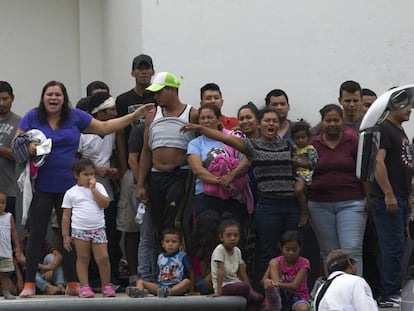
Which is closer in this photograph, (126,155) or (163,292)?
(163,292)

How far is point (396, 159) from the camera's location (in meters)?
13.2

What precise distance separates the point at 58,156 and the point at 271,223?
2206mm

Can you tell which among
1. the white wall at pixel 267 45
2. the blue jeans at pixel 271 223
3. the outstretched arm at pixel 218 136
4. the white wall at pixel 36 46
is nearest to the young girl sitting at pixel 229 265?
the blue jeans at pixel 271 223

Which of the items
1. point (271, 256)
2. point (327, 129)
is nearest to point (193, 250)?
point (271, 256)

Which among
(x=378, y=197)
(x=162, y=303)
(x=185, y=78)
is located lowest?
(x=162, y=303)

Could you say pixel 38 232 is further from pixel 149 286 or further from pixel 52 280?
pixel 149 286

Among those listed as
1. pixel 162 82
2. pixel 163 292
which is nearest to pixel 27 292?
pixel 163 292

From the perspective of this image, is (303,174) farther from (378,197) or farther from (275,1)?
(275,1)

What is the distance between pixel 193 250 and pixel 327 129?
71.9 inches

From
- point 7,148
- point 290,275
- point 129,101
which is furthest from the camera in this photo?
point 129,101

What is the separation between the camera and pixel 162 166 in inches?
517

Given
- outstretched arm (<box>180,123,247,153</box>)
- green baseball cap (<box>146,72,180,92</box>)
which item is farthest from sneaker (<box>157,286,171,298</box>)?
green baseball cap (<box>146,72,180,92</box>)

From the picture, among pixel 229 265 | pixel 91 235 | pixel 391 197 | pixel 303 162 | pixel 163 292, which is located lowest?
pixel 163 292

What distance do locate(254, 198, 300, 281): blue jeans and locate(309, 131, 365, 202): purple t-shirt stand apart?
0.31 m
